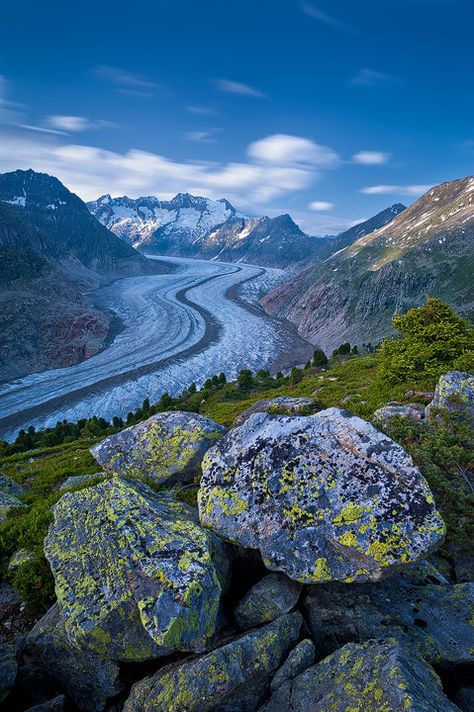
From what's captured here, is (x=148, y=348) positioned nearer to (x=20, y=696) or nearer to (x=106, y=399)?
(x=106, y=399)

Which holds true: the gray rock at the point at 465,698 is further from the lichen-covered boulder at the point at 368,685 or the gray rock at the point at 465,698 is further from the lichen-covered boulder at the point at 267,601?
the lichen-covered boulder at the point at 267,601

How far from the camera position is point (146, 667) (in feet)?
21.2

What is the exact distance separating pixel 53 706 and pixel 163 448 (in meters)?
7.25

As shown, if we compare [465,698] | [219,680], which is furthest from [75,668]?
[465,698]

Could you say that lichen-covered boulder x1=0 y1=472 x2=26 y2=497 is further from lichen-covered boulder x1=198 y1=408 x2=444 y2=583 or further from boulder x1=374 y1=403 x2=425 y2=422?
boulder x1=374 y1=403 x2=425 y2=422

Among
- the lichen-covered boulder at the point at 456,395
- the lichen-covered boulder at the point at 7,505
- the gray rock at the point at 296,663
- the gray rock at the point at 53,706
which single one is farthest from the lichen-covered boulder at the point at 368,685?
the lichen-covered boulder at the point at 7,505

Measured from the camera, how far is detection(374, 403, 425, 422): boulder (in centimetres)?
1189

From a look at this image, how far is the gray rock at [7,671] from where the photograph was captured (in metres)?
6.00

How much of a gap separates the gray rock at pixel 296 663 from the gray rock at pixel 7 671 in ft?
13.6

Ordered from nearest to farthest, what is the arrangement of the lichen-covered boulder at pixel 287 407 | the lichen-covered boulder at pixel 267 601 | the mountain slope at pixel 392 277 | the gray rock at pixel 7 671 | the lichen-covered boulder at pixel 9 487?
1. the gray rock at pixel 7 671
2. the lichen-covered boulder at pixel 267 601
3. the lichen-covered boulder at pixel 9 487
4. the lichen-covered boulder at pixel 287 407
5. the mountain slope at pixel 392 277

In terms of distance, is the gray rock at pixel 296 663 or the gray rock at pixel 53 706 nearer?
the gray rock at pixel 296 663

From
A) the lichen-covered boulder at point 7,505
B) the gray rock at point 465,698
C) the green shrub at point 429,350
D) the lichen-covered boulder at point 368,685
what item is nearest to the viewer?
the lichen-covered boulder at point 368,685

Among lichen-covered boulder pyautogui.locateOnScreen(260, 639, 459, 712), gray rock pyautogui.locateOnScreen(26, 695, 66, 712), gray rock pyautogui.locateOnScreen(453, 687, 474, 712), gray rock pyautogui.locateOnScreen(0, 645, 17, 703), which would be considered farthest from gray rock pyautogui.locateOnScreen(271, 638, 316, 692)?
gray rock pyautogui.locateOnScreen(0, 645, 17, 703)

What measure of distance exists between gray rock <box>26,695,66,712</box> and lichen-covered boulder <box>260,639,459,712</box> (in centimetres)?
328
